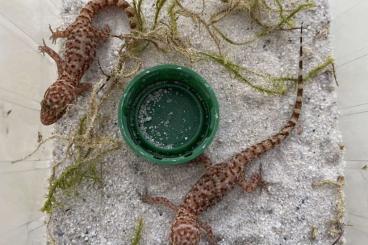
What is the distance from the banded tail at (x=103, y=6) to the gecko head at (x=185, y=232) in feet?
5.33

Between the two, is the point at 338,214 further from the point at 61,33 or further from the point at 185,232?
the point at 61,33

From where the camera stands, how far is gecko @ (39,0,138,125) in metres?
3.87

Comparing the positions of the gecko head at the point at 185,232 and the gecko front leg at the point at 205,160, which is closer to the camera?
the gecko head at the point at 185,232

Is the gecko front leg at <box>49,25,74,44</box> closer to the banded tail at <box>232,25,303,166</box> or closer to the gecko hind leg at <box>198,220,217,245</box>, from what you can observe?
the banded tail at <box>232,25,303,166</box>

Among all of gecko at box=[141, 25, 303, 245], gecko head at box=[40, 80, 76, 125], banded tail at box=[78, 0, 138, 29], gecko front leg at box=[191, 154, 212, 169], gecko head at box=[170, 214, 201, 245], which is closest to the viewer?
gecko head at box=[170, 214, 201, 245]

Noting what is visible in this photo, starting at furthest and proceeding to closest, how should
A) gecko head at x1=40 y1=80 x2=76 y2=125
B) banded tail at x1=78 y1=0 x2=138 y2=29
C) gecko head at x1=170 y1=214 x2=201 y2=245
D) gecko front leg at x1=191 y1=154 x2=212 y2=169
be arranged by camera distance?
banded tail at x1=78 y1=0 x2=138 y2=29 → gecko front leg at x1=191 y1=154 x2=212 y2=169 → gecko head at x1=40 y1=80 x2=76 y2=125 → gecko head at x1=170 y1=214 x2=201 y2=245

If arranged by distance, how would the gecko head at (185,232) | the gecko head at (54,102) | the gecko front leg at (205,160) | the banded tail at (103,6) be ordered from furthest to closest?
the banded tail at (103,6), the gecko front leg at (205,160), the gecko head at (54,102), the gecko head at (185,232)

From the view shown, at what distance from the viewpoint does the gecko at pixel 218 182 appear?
4000 millimetres

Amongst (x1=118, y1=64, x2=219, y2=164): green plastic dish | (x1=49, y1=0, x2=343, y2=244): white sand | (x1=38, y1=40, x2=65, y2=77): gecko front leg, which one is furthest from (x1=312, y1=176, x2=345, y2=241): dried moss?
(x1=38, y1=40, x2=65, y2=77): gecko front leg

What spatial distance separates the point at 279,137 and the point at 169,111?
0.91 m

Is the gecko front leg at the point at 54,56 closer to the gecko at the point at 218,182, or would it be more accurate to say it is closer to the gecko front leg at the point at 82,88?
the gecko front leg at the point at 82,88

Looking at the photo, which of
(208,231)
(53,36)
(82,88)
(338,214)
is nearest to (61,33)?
(53,36)

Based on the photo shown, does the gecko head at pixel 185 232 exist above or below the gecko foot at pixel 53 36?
below

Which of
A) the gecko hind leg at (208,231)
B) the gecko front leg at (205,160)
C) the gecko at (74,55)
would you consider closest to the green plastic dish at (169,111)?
the gecko front leg at (205,160)
